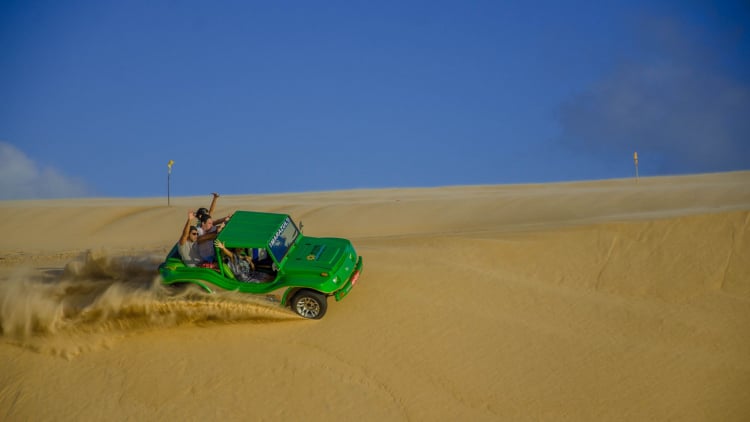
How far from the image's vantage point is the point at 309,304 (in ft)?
31.3

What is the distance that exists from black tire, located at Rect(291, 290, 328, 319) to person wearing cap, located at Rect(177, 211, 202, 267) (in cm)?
176

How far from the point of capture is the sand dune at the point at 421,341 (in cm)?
838

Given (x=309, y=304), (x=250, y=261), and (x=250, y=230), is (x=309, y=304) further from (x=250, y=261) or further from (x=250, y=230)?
(x=250, y=230)

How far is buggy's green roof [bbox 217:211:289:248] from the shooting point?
9.59m

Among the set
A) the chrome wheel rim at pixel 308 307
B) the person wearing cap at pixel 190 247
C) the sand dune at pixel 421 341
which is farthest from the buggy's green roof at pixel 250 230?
the chrome wheel rim at pixel 308 307

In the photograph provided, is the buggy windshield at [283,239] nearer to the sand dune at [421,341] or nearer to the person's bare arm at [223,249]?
the person's bare arm at [223,249]

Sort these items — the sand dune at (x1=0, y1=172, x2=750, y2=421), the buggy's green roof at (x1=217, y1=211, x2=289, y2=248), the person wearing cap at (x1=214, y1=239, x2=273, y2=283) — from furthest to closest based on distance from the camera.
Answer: the person wearing cap at (x1=214, y1=239, x2=273, y2=283) → the buggy's green roof at (x1=217, y1=211, x2=289, y2=248) → the sand dune at (x1=0, y1=172, x2=750, y2=421)

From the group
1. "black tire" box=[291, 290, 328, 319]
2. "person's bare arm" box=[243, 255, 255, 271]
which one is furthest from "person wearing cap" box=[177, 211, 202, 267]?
"black tire" box=[291, 290, 328, 319]

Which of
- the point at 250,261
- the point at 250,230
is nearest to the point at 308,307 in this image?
the point at 250,261

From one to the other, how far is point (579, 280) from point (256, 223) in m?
5.96

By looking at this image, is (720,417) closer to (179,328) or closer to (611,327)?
(611,327)

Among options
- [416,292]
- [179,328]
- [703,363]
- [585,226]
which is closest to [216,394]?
[179,328]

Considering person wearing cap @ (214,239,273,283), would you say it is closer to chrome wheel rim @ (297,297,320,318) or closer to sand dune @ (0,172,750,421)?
sand dune @ (0,172,750,421)

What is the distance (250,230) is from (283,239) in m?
0.53
